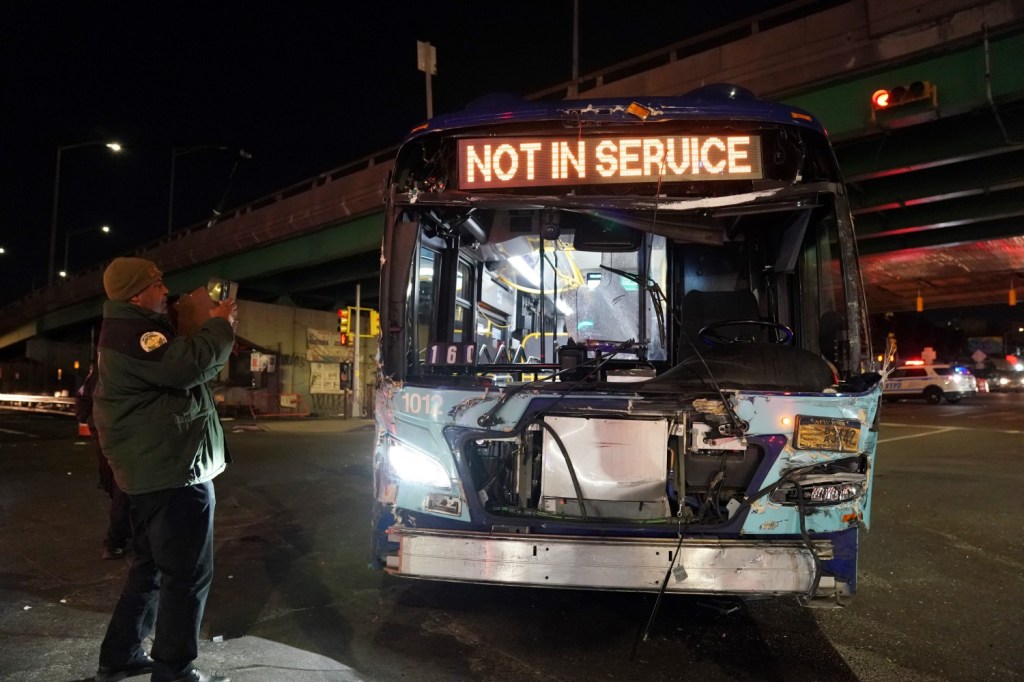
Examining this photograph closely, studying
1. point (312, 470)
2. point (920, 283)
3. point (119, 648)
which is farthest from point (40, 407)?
point (920, 283)

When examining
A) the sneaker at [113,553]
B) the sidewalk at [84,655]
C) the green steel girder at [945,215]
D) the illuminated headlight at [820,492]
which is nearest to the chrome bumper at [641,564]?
the illuminated headlight at [820,492]

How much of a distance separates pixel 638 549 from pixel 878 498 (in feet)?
20.0

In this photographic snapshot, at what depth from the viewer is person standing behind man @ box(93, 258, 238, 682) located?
2768mm

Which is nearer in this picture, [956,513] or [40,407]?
[956,513]

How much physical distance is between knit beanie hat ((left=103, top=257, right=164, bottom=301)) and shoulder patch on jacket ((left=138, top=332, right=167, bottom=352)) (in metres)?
0.28

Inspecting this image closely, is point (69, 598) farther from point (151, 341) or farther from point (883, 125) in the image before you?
point (883, 125)

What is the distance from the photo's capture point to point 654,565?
121 inches

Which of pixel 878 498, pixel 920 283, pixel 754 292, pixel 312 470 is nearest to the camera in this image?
pixel 754 292

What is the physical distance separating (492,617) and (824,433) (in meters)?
2.22

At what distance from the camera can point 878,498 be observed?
7723mm

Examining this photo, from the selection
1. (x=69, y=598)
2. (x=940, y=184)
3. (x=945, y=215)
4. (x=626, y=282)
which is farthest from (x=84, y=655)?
(x=945, y=215)

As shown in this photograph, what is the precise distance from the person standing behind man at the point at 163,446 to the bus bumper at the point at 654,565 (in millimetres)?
1262

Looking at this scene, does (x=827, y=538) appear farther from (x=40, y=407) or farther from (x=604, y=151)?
(x=40, y=407)

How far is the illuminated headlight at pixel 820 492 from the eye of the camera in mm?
3232
